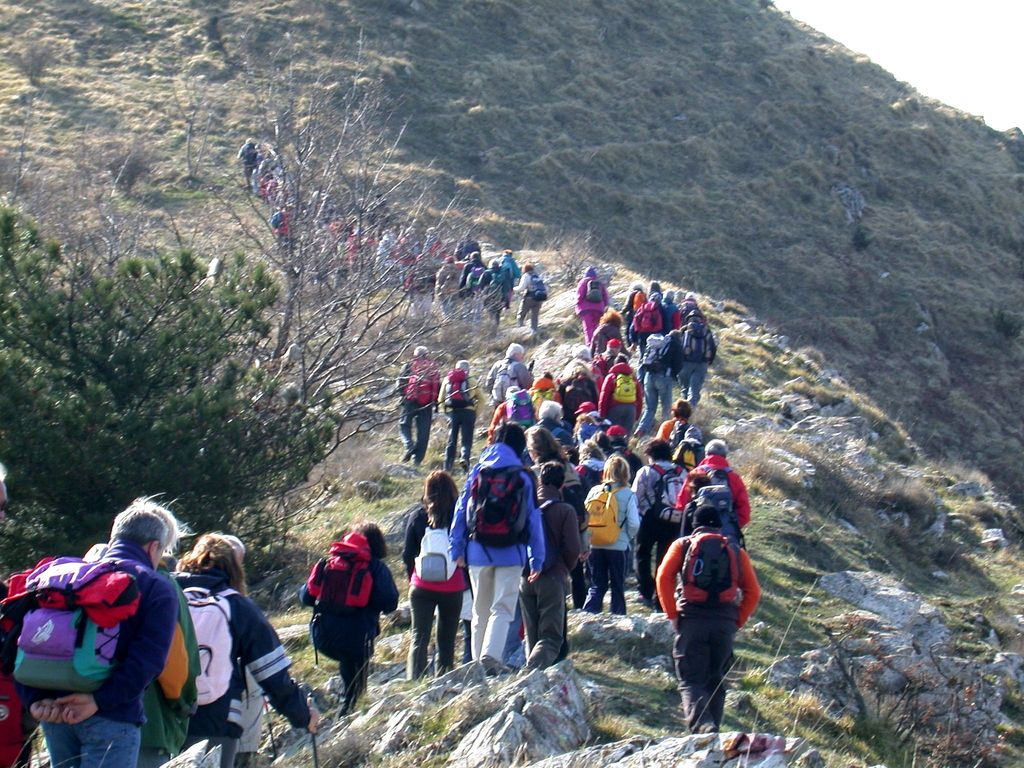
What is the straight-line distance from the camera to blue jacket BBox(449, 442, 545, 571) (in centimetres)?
762

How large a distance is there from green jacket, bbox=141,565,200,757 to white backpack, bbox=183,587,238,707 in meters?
0.43

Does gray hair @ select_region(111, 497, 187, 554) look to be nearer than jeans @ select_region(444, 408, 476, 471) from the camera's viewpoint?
Yes

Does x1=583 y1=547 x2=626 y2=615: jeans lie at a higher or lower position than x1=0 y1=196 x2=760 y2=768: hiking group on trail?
lower

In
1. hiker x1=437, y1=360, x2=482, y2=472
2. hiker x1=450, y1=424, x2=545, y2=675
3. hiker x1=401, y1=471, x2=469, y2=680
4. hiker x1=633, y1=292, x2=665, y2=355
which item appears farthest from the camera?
hiker x1=633, y1=292, x2=665, y2=355

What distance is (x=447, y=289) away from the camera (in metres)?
20.8

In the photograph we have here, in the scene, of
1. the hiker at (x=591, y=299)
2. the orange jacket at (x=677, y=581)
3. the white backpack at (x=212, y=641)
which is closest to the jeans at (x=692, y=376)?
the hiker at (x=591, y=299)

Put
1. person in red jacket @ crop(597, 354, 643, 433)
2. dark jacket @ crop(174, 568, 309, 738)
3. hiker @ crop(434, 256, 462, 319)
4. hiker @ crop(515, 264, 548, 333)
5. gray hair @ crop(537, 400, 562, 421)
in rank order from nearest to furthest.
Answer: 1. dark jacket @ crop(174, 568, 309, 738)
2. gray hair @ crop(537, 400, 562, 421)
3. person in red jacket @ crop(597, 354, 643, 433)
4. hiker @ crop(434, 256, 462, 319)
5. hiker @ crop(515, 264, 548, 333)

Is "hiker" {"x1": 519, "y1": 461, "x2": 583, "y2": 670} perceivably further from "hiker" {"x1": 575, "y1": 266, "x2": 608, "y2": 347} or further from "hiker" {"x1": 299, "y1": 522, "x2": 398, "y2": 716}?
"hiker" {"x1": 575, "y1": 266, "x2": 608, "y2": 347}

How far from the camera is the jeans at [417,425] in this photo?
1633cm

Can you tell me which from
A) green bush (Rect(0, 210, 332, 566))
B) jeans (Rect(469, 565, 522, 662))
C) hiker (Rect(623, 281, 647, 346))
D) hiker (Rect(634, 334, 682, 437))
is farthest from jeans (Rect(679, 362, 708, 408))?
jeans (Rect(469, 565, 522, 662))

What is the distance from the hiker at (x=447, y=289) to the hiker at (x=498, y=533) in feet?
38.5

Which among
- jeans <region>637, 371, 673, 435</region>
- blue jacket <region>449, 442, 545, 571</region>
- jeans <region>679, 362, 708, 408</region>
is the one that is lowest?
jeans <region>637, 371, 673, 435</region>

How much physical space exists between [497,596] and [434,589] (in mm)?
522

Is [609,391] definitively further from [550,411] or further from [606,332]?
[606,332]
